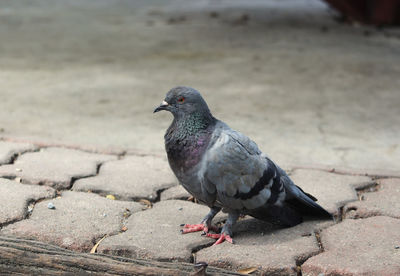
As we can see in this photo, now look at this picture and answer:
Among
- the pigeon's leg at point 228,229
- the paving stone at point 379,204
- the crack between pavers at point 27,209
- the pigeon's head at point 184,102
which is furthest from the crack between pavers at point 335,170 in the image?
the crack between pavers at point 27,209

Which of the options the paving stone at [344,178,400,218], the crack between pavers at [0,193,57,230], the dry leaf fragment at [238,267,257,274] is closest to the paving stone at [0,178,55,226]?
the crack between pavers at [0,193,57,230]

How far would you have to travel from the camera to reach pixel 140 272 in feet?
6.54

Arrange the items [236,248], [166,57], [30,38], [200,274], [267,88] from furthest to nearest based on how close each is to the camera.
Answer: [30,38] < [166,57] < [267,88] < [236,248] < [200,274]

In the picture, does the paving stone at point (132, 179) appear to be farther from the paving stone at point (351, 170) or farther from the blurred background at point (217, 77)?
the paving stone at point (351, 170)

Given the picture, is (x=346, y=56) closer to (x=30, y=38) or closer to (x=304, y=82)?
(x=304, y=82)

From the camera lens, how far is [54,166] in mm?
3365

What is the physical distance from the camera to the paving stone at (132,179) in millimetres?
3102

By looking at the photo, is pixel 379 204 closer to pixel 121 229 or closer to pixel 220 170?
pixel 220 170

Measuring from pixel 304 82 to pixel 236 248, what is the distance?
3351 millimetres

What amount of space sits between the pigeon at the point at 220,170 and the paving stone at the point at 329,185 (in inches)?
15.3

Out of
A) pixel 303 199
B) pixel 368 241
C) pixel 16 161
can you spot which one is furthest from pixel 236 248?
pixel 16 161

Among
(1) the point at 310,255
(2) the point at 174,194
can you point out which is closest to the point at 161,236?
(2) the point at 174,194

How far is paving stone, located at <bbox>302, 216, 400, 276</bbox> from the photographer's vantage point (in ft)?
7.65

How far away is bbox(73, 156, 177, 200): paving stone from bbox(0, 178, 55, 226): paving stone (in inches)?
7.6
